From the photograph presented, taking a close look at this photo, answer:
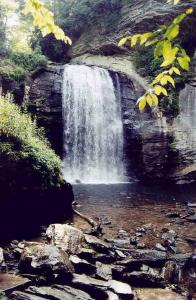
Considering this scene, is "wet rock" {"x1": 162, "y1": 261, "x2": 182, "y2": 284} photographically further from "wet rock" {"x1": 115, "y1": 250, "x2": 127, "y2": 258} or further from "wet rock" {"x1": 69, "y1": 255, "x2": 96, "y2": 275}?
"wet rock" {"x1": 69, "y1": 255, "x2": 96, "y2": 275}

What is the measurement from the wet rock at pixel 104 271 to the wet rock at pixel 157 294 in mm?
547

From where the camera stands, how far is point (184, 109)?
2067cm

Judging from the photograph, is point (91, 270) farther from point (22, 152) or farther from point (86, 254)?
point (22, 152)

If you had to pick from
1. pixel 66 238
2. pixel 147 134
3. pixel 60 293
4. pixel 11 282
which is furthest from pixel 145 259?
pixel 147 134

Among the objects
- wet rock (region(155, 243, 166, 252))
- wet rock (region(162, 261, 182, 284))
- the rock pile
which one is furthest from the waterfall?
wet rock (region(162, 261, 182, 284))

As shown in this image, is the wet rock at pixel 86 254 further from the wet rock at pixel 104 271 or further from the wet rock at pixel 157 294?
the wet rock at pixel 157 294

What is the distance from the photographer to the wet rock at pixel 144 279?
5.34 meters

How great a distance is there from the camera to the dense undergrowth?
295 inches

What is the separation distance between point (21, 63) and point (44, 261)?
18949mm

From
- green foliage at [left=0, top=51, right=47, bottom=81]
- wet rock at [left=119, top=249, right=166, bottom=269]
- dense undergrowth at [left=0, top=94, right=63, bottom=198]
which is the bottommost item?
wet rock at [left=119, top=249, right=166, bottom=269]

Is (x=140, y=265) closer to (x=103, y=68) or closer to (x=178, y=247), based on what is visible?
(x=178, y=247)

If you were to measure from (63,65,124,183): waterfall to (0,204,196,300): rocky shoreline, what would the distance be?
497 inches

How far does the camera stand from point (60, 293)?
177 inches

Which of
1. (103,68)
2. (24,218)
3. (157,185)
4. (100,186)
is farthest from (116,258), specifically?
(103,68)
